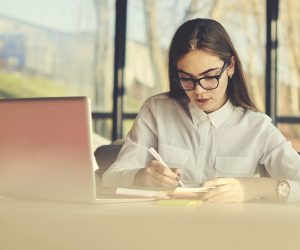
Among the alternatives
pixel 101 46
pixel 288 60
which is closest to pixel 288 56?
pixel 288 60

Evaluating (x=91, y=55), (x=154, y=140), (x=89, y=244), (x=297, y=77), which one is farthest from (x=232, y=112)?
(x=91, y=55)

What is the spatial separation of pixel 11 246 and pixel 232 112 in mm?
1386

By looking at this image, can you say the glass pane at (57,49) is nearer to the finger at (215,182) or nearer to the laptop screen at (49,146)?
the finger at (215,182)

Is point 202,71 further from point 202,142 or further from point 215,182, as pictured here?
point 215,182

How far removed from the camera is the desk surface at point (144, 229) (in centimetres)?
93

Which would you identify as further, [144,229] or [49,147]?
[49,147]

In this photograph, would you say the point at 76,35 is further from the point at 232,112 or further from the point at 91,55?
the point at 232,112

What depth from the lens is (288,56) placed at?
5215mm

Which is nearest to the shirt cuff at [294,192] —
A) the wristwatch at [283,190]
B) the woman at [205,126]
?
the wristwatch at [283,190]

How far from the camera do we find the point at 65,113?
1225 mm

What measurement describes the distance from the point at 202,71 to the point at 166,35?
11.8 ft

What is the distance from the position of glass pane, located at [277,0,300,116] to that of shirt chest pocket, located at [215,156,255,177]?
3176mm

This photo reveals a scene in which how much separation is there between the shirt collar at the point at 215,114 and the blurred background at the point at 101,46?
124 inches

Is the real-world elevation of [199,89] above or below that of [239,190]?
above
